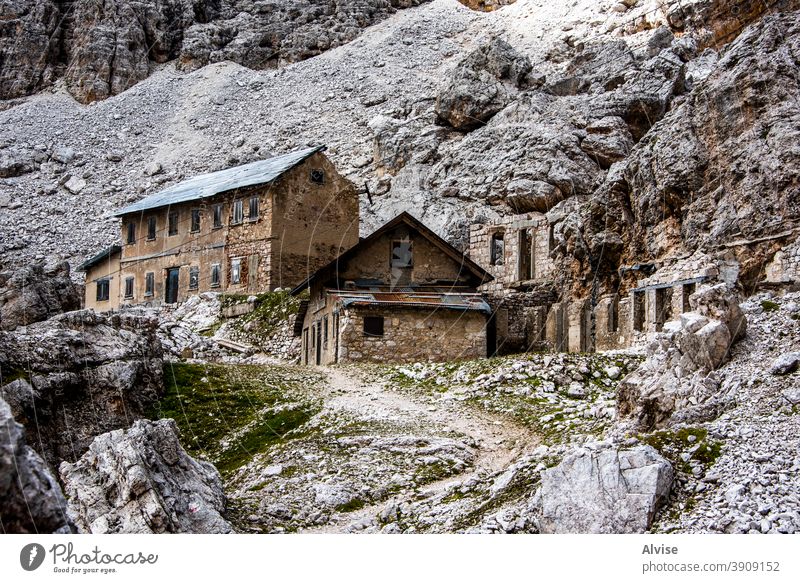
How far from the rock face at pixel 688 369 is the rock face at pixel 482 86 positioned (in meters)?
53.1

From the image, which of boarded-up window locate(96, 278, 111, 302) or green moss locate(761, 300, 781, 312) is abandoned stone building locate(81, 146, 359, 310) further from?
green moss locate(761, 300, 781, 312)

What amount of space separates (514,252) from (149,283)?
23.1 metres

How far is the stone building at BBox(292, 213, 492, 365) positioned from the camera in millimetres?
40688

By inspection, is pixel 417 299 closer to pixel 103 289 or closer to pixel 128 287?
pixel 128 287

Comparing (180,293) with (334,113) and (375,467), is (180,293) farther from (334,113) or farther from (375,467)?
(334,113)

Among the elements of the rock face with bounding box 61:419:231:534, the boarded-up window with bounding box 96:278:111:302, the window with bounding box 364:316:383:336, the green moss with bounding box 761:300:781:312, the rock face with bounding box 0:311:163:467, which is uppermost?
the boarded-up window with bounding box 96:278:111:302

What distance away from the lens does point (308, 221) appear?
57562 millimetres

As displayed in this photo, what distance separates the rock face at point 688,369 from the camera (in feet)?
76.6

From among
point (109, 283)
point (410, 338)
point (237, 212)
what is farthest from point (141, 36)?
point (410, 338)

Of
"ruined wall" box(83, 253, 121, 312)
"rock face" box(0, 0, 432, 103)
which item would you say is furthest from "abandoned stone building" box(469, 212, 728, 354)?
"rock face" box(0, 0, 432, 103)

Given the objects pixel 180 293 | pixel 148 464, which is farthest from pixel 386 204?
pixel 148 464

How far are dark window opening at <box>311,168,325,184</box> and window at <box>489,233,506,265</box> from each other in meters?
11.1

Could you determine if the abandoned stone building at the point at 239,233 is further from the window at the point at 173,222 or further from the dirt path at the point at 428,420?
the dirt path at the point at 428,420

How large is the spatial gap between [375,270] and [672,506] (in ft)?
92.6
